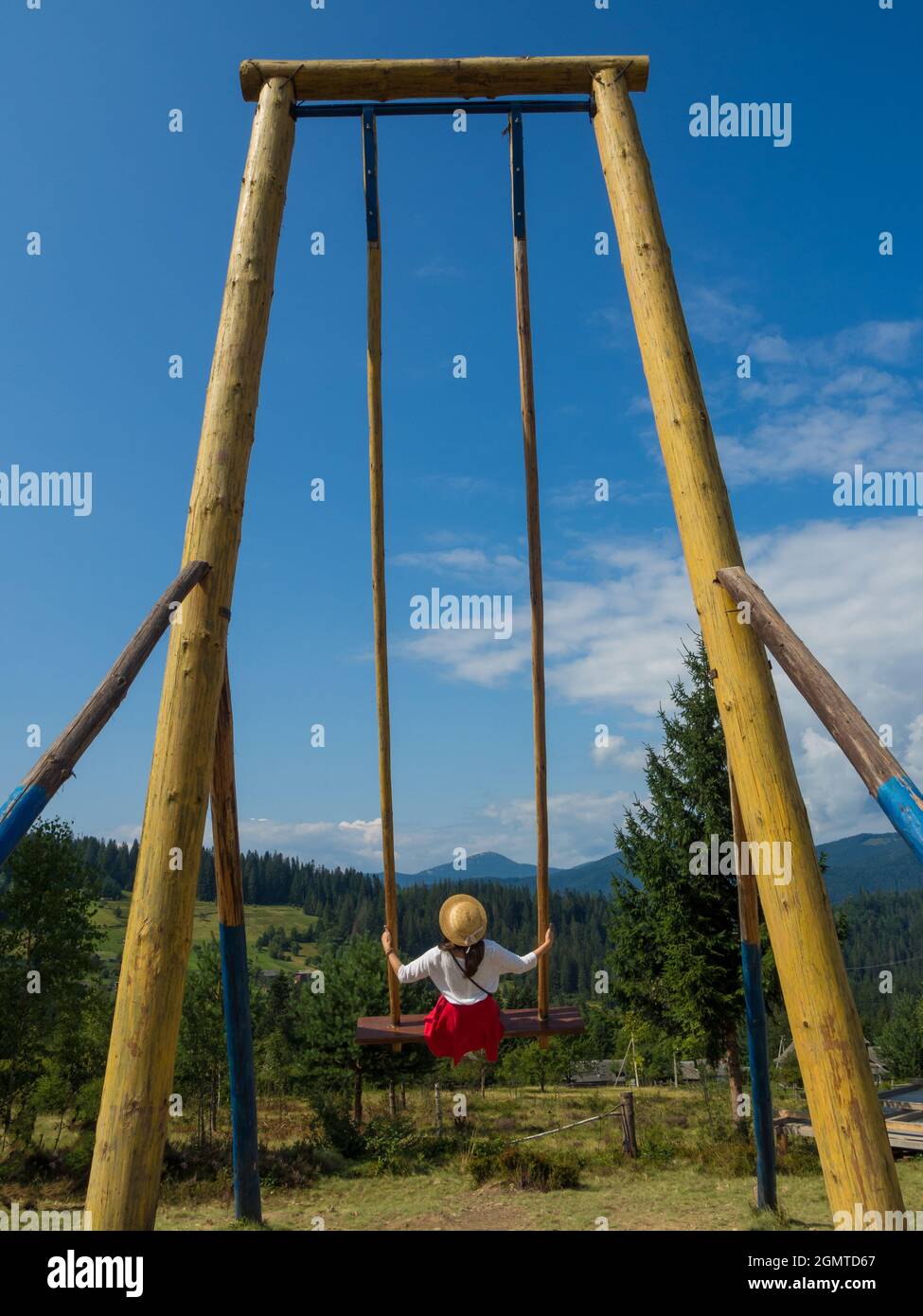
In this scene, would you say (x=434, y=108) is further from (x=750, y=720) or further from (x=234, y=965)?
(x=234, y=965)

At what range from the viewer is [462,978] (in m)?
5.39

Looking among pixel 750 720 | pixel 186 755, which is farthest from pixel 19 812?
pixel 750 720

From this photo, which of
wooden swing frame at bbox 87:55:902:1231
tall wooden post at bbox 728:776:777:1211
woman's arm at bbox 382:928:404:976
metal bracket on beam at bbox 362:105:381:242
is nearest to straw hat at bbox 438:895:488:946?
woman's arm at bbox 382:928:404:976

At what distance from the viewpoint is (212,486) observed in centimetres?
430

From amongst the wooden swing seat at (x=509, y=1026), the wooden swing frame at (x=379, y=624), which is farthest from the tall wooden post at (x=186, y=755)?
the wooden swing seat at (x=509, y=1026)

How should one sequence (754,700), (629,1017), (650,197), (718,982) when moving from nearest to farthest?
(754,700) < (650,197) < (718,982) < (629,1017)

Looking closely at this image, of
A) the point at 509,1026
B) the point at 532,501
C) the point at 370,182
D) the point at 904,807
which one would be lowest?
the point at 509,1026

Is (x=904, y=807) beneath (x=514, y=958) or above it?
above

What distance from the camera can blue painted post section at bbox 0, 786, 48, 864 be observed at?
10.1 feet

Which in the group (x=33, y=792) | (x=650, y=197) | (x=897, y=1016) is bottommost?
(x=897, y=1016)

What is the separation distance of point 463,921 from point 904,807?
285 centimetres
